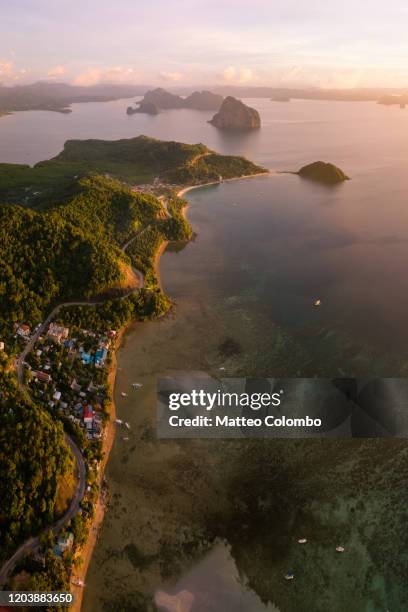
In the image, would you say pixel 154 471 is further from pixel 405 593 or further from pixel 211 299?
pixel 211 299

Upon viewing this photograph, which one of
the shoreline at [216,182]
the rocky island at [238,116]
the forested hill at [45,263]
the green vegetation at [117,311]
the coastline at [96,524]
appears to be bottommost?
the coastline at [96,524]

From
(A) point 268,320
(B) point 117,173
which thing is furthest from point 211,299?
(B) point 117,173

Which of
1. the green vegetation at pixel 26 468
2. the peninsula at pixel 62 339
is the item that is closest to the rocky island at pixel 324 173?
the peninsula at pixel 62 339

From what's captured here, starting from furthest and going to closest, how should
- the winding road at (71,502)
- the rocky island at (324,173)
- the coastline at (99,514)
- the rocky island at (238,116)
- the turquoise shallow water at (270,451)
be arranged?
the rocky island at (238,116), the rocky island at (324,173), the turquoise shallow water at (270,451), the coastline at (99,514), the winding road at (71,502)

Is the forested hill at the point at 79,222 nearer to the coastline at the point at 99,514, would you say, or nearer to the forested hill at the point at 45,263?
the forested hill at the point at 45,263

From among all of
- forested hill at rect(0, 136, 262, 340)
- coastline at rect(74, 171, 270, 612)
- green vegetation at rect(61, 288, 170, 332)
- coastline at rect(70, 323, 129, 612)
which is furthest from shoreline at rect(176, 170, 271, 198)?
coastline at rect(70, 323, 129, 612)

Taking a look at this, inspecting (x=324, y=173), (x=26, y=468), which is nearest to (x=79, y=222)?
(x=26, y=468)
